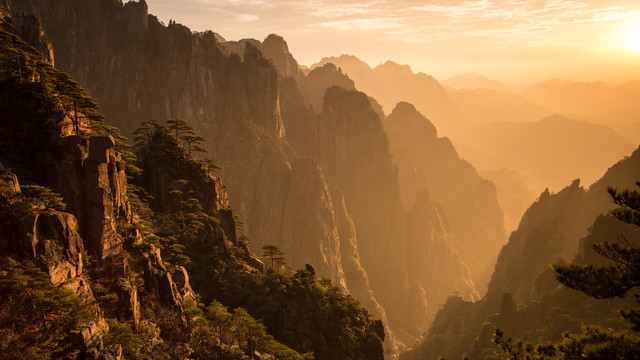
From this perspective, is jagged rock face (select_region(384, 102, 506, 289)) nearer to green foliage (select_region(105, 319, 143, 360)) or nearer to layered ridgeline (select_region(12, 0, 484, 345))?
layered ridgeline (select_region(12, 0, 484, 345))

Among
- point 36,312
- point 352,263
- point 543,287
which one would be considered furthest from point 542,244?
point 36,312

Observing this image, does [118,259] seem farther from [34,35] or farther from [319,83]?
[319,83]

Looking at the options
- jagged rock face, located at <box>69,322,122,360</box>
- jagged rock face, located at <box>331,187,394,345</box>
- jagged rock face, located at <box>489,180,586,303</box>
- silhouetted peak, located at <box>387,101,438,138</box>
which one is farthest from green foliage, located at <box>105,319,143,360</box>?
silhouetted peak, located at <box>387,101,438,138</box>

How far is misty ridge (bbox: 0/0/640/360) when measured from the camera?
69.3 feet

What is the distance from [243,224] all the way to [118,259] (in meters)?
61.1

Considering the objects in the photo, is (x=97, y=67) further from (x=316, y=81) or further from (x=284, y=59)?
(x=316, y=81)

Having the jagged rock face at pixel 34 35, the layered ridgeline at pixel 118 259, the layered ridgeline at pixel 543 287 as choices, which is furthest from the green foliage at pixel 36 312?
the layered ridgeline at pixel 543 287

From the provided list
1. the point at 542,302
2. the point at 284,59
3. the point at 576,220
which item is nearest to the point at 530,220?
the point at 576,220

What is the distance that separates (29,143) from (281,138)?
10188cm

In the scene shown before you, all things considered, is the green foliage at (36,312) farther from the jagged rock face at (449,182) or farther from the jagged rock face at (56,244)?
the jagged rock face at (449,182)

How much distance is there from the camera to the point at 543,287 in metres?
71.2

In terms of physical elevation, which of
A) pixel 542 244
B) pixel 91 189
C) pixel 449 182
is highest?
pixel 91 189

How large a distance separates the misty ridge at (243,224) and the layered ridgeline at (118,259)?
5.6 inches

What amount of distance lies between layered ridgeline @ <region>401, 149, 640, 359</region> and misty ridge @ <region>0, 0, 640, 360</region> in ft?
1.39
